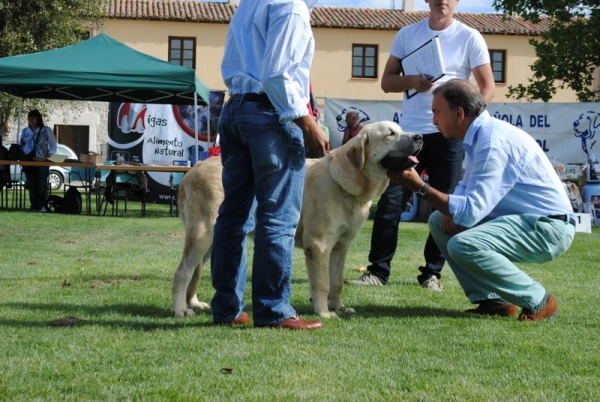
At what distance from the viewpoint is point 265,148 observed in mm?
4332

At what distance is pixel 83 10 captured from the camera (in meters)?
29.6

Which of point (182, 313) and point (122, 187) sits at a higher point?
point (182, 313)

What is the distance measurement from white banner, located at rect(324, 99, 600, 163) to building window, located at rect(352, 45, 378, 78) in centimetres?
2457

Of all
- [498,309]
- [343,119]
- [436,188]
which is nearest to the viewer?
[498,309]

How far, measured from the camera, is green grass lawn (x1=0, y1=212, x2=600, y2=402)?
129 inches

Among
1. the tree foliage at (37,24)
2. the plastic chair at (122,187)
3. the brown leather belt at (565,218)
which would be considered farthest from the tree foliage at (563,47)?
the brown leather belt at (565,218)

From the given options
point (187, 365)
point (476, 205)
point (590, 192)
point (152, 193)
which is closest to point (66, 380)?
point (187, 365)

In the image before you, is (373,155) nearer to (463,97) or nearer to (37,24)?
(463,97)

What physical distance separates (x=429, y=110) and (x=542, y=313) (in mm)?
2134

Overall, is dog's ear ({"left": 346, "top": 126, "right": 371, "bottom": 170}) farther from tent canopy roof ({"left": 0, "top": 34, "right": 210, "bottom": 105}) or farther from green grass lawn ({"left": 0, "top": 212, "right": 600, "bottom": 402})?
tent canopy roof ({"left": 0, "top": 34, "right": 210, "bottom": 105})

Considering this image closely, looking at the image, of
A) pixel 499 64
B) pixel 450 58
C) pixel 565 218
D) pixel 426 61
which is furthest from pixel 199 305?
pixel 499 64

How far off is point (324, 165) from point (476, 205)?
1145 millimetres

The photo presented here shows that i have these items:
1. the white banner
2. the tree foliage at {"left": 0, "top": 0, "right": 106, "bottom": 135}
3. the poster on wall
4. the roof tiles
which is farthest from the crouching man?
the roof tiles

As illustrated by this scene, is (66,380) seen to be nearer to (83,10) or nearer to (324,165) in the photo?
(324,165)
